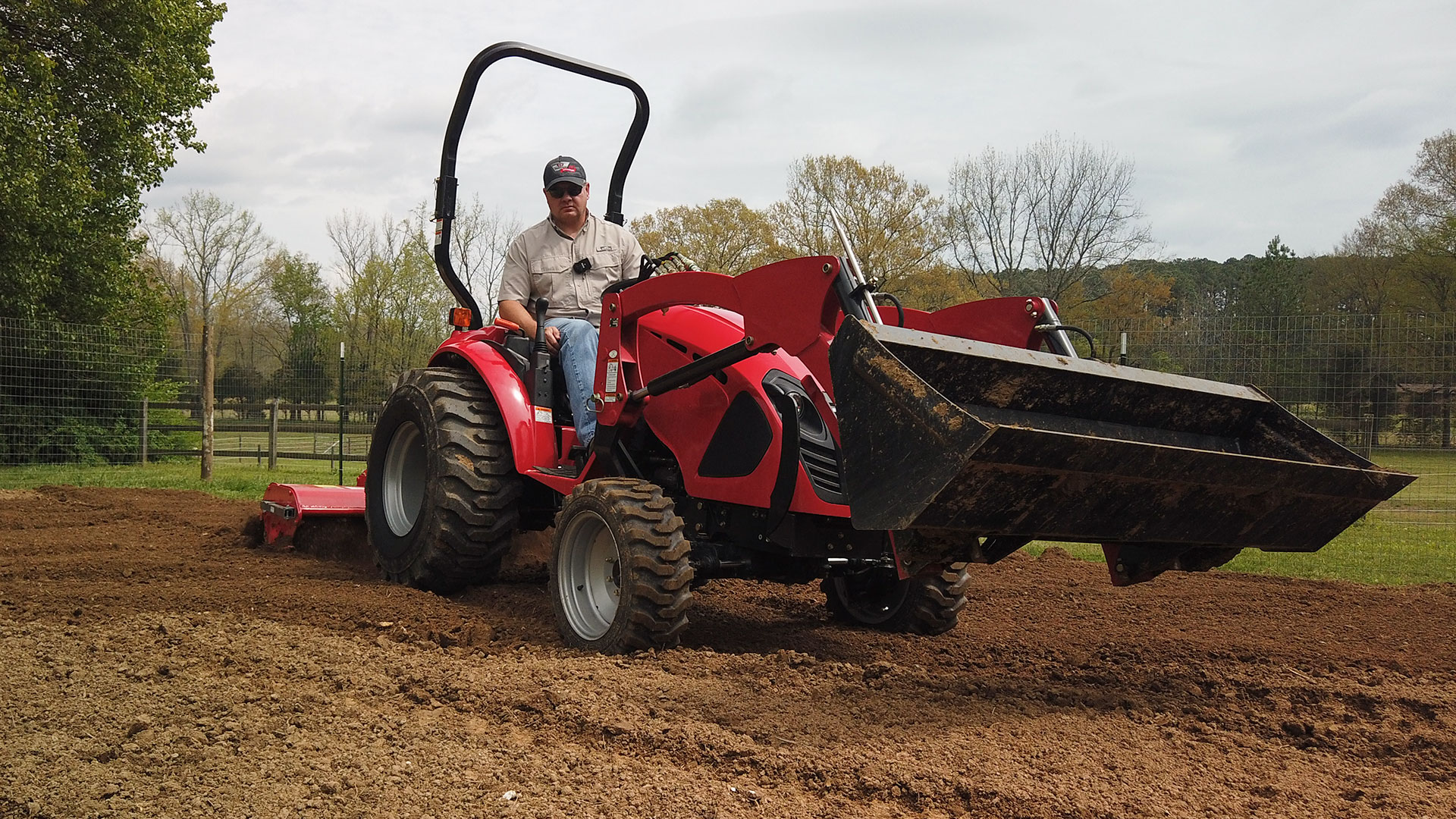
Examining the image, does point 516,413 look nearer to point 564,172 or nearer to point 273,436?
point 564,172

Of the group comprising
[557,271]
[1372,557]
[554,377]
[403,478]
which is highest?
[557,271]

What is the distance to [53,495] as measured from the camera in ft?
34.4

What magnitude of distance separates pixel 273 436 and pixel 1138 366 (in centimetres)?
1309

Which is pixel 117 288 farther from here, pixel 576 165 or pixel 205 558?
pixel 576 165

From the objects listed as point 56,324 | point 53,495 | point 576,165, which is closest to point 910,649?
point 576,165

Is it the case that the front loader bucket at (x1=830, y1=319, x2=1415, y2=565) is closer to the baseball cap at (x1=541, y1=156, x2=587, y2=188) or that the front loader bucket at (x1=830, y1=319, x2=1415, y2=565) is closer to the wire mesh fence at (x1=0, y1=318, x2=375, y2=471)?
the baseball cap at (x1=541, y1=156, x2=587, y2=188)

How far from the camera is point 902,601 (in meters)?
5.04

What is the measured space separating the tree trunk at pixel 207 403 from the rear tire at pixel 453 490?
9.51m

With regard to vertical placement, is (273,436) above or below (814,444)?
below

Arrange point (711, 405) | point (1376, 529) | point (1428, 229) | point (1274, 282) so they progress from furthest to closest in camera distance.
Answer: point (1274, 282), point (1428, 229), point (1376, 529), point (711, 405)

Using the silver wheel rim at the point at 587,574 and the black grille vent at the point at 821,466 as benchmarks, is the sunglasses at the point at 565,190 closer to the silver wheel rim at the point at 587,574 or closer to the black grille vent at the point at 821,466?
the silver wheel rim at the point at 587,574

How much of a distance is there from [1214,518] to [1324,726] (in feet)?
2.45

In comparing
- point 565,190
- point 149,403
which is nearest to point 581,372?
point 565,190

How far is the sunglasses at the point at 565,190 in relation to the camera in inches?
225
